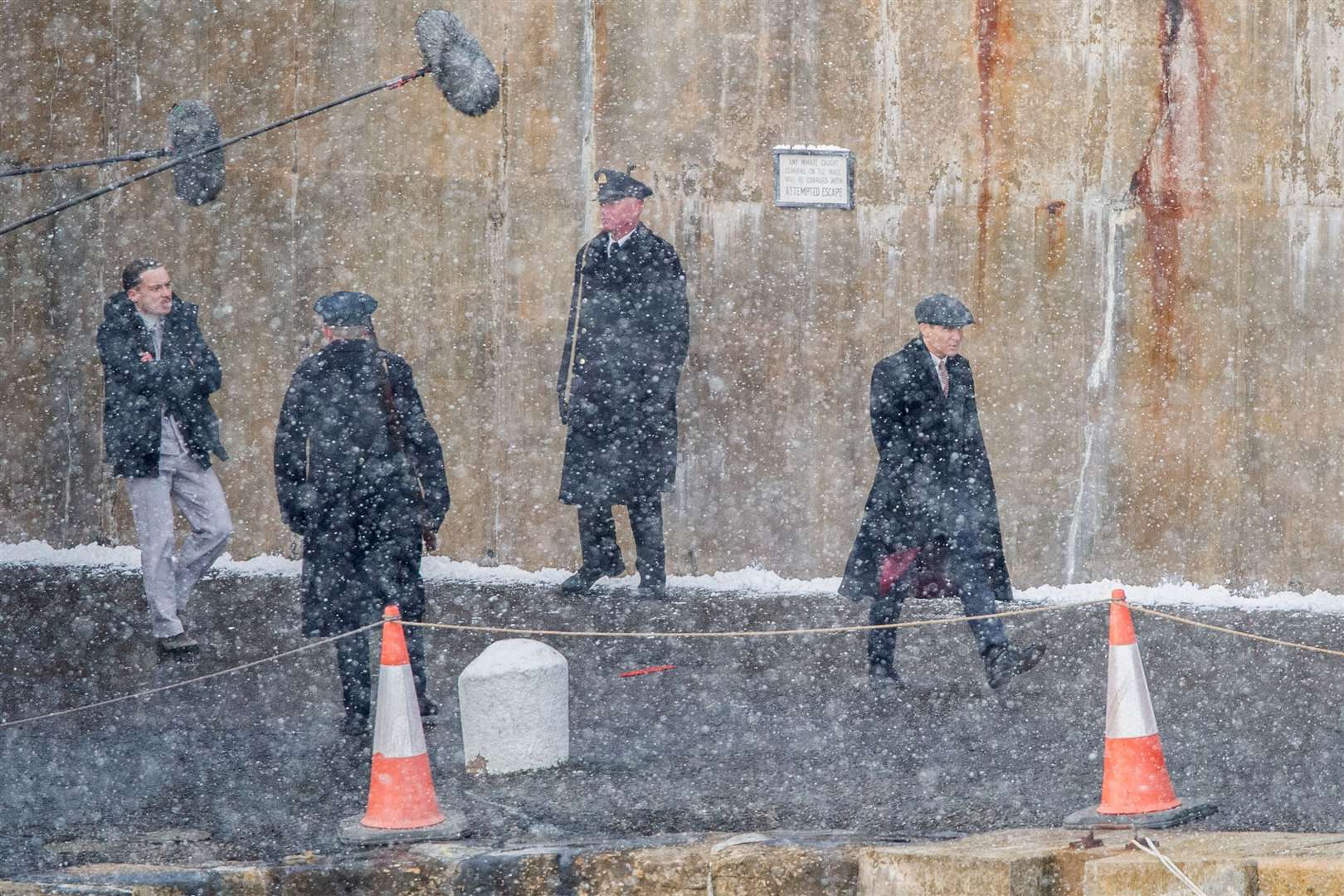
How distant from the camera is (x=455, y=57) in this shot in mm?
11188

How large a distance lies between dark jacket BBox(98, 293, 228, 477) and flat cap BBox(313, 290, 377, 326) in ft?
5.02

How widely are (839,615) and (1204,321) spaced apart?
2.91m

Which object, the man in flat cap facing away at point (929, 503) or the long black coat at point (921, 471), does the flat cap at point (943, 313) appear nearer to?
the man in flat cap facing away at point (929, 503)

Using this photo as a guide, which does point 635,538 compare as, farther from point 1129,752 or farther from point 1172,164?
point 1129,752

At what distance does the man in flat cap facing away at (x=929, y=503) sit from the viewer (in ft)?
28.9

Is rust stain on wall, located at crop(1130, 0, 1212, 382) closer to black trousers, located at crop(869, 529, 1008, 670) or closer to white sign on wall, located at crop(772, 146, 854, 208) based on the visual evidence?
white sign on wall, located at crop(772, 146, 854, 208)

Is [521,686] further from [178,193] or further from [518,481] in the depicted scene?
[178,193]

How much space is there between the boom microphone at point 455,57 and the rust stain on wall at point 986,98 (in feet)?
9.24

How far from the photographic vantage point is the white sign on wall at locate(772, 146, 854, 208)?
11.3 m

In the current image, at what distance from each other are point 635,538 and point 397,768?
184 inches

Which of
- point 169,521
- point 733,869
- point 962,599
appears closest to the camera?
point 733,869

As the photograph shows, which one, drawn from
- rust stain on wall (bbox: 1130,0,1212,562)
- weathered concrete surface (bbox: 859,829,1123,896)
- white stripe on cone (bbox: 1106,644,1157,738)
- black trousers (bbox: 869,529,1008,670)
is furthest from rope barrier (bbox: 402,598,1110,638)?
weathered concrete surface (bbox: 859,829,1123,896)

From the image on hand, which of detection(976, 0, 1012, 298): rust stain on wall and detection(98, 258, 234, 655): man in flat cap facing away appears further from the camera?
detection(976, 0, 1012, 298): rust stain on wall

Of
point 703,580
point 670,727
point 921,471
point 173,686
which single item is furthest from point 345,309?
point 703,580
